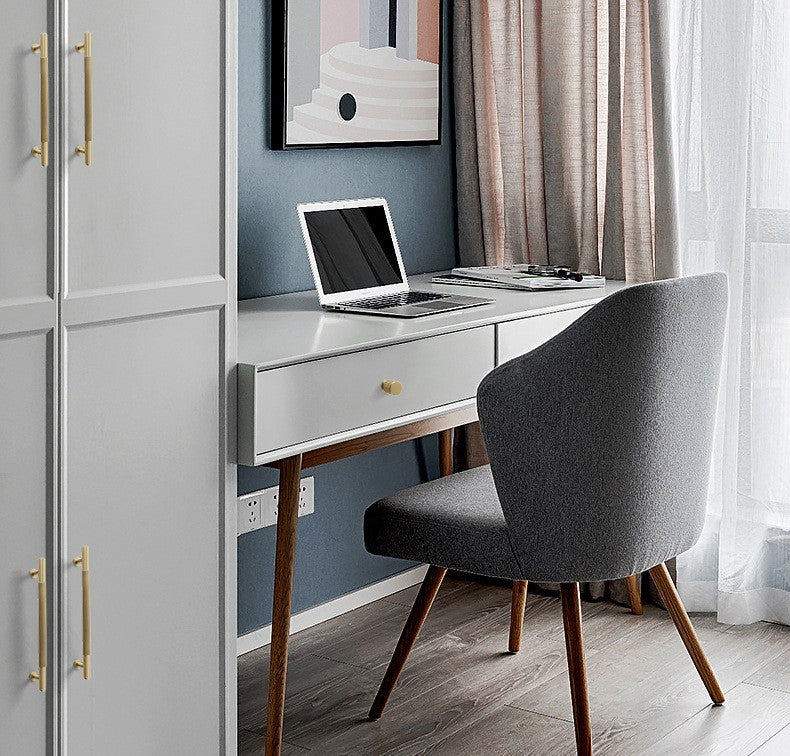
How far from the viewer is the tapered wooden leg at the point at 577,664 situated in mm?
2309

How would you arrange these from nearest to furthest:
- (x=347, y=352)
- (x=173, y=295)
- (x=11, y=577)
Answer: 1. (x=11, y=577)
2. (x=173, y=295)
3. (x=347, y=352)

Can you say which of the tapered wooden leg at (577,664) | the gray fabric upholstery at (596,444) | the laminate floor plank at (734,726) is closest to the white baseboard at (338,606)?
the gray fabric upholstery at (596,444)

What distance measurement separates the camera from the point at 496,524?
231cm

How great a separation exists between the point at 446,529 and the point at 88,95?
1039mm

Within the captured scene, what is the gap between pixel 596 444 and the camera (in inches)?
86.4

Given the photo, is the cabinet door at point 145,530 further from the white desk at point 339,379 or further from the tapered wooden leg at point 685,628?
the tapered wooden leg at point 685,628

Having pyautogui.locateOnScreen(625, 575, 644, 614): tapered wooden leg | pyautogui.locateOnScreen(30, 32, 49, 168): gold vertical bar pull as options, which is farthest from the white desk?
Result: pyautogui.locateOnScreen(625, 575, 644, 614): tapered wooden leg

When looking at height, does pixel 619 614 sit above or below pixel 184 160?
below

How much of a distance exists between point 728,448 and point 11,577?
195 cm

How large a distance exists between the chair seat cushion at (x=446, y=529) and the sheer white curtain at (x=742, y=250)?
90 cm

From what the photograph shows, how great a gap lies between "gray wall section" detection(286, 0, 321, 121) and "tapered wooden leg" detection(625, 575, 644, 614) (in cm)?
139

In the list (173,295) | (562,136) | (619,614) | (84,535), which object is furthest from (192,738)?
(562,136)

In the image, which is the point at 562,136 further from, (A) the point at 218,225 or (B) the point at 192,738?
(B) the point at 192,738

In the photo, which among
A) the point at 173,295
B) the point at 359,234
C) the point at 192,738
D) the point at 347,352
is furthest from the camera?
the point at 359,234
